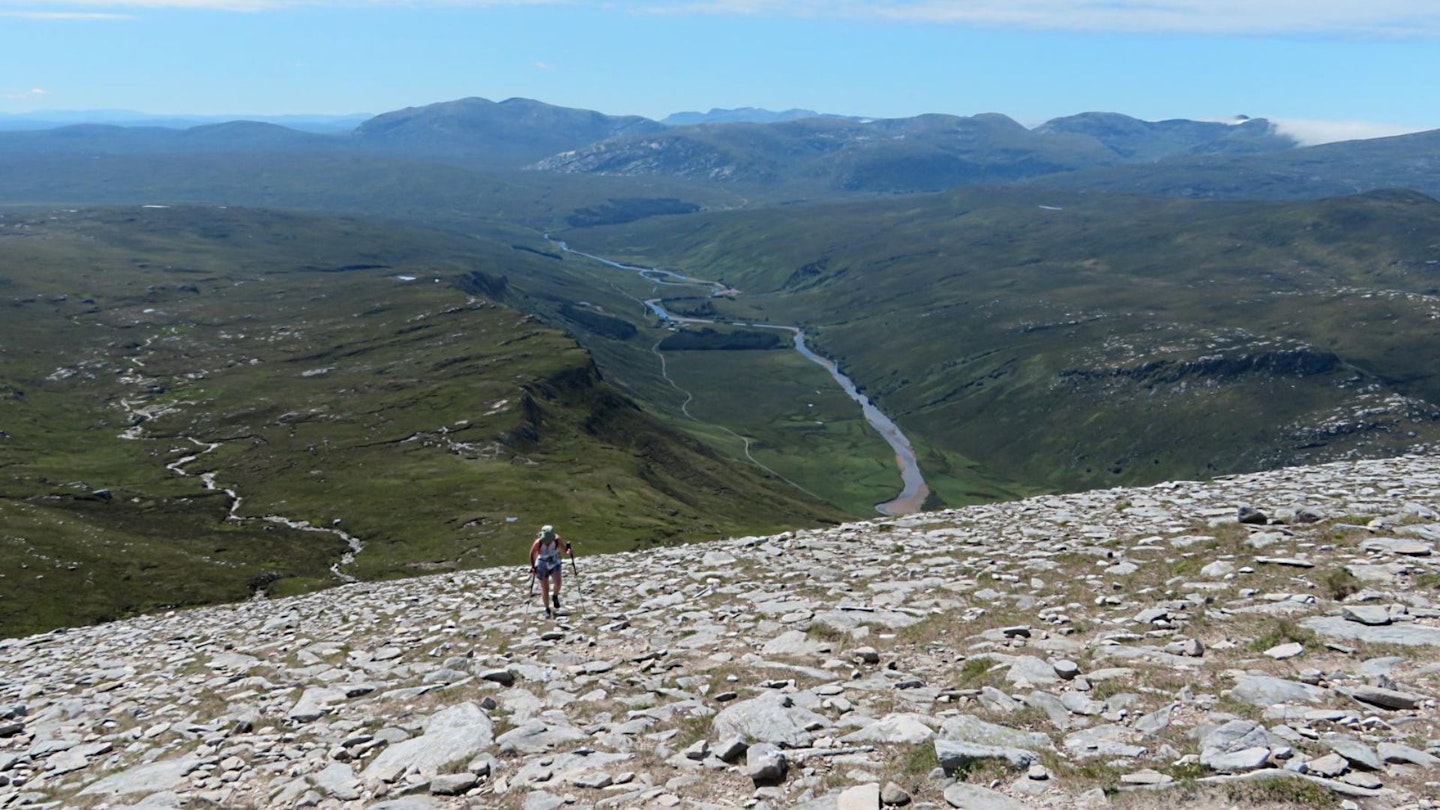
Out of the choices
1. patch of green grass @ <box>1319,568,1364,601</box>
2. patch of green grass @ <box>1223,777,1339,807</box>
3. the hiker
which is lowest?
the hiker

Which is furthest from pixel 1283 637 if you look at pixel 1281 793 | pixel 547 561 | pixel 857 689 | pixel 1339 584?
pixel 547 561

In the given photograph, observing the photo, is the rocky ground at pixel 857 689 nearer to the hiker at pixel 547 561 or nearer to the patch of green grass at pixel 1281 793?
the patch of green grass at pixel 1281 793

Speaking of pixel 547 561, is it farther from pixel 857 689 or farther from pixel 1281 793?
pixel 1281 793

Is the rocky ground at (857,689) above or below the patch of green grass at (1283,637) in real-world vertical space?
below

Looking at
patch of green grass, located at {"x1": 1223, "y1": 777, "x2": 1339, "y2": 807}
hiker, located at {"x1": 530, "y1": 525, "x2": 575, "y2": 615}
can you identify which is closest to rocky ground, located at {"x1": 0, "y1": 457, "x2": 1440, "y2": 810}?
patch of green grass, located at {"x1": 1223, "y1": 777, "x2": 1339, "y2": 807}

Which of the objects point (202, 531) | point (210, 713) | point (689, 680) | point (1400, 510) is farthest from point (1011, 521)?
point (202, 531)

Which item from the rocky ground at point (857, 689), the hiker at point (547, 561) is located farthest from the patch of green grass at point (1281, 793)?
the hiker at point (547, 561)

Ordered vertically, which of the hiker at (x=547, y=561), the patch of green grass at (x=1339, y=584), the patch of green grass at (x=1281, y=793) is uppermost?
the patch of green grass at (x=1281, y=793)

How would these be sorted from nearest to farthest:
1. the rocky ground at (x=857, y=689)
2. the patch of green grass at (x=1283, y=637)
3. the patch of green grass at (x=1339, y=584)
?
the rocky ground at (x=857, y=689)
the patch of green grass at (x=1283, y=637)
the patch of green grass at (x=1339, y=584)

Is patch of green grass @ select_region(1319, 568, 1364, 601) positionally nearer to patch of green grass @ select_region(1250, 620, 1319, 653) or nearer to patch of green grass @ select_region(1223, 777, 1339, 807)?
patch of green grass @ select_region(1250, 620, 1319, 653)
